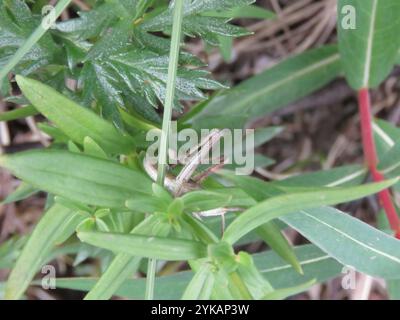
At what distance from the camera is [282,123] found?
1788 millimetres

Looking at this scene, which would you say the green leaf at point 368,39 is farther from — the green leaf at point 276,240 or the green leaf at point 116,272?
the green leaf at point 116,272

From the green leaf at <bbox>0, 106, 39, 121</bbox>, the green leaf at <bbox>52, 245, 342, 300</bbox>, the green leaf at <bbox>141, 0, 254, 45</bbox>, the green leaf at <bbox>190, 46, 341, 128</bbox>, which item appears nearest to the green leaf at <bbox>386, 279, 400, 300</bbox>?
the green leaf at <bbox>52, 245, 342, 300</bbox>

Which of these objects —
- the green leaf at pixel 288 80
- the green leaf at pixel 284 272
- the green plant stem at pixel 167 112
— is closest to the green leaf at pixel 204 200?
the green plant stem at pixel 167 112

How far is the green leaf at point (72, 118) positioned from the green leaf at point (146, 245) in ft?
0.59

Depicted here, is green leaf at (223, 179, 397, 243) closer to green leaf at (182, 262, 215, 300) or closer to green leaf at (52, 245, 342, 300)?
green leaf at (182, 262, 215, 300)

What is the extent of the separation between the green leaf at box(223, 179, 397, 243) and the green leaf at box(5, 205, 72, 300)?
24 cm

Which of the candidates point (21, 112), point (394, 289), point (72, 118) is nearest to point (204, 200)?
point (72, 118)

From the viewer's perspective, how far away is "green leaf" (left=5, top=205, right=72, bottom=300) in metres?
0.75

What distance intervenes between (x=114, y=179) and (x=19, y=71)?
28 centimetres

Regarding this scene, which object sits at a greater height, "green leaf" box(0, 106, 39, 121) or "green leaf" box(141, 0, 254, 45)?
"green leaf" box(141, 0, 254, 45)

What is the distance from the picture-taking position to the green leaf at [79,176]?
2.28 feet

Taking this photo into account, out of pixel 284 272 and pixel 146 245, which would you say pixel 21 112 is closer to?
pixel 146 245

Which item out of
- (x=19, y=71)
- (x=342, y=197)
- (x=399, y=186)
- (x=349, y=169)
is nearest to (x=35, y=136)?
(x=19, y=71)

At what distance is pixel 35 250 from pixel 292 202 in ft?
1.15
